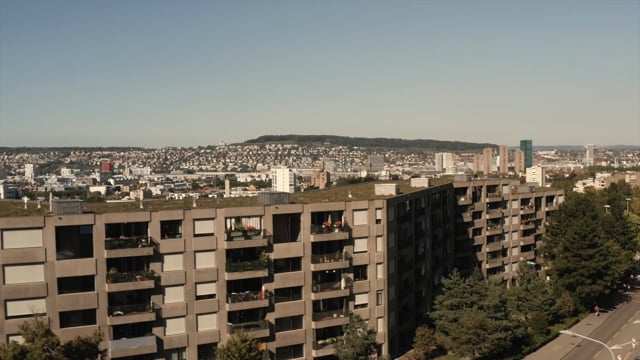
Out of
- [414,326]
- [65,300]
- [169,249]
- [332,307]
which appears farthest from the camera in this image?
Answer: [414,326]

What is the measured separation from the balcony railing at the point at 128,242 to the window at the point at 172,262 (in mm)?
1389

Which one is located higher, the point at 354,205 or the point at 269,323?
the point at 354,205

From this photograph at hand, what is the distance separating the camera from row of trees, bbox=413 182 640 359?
49.4 metres

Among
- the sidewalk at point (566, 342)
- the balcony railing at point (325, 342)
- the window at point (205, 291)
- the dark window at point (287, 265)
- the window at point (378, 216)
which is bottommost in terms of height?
the sidewalk at point (566, 342)

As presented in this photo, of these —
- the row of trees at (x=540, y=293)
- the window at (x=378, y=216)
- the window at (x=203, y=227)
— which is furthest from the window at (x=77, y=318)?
the row of trees at (x=540, y=293)

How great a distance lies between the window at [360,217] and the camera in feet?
158

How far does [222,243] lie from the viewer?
42.7 metres

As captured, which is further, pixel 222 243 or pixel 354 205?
pixel 354 205

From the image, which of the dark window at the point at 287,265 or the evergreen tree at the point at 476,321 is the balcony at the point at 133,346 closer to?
the dark window at the point at 287,265

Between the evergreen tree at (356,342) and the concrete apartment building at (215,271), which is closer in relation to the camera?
the concrete apartment building at (215,271)

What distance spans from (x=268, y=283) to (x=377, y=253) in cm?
992

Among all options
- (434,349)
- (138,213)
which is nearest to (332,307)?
(434,349)

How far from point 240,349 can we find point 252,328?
214 inches

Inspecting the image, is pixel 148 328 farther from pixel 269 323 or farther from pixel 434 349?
pixel 434 349
